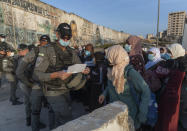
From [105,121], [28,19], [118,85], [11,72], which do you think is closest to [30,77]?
[118,85]

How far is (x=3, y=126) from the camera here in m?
2.81

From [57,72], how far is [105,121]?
90cm

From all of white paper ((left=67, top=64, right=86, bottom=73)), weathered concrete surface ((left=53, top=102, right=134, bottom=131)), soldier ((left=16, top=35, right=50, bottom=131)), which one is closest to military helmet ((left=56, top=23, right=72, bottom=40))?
white paper ((left=67, top=64, right=86, bottom=73))

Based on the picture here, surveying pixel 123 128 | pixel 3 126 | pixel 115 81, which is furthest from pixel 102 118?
pixel 3 126

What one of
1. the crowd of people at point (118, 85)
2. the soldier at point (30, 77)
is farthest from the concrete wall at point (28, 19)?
the crowd of people at point (118, 85)

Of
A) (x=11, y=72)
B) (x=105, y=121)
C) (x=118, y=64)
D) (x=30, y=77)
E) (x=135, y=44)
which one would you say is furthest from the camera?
(x=11, y=72)

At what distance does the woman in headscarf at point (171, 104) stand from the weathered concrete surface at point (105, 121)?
688 millimetres

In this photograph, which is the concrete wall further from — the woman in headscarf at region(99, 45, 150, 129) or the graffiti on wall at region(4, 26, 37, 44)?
the woman in headscarf at region(99, 45, 150, 129)

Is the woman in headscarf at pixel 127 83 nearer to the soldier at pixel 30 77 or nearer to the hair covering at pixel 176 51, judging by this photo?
the soldier at pixel 30 77

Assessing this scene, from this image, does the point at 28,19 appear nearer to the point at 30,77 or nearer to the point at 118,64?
the point at 30,77

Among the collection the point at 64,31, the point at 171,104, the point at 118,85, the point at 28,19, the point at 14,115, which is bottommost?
the point at 14,115

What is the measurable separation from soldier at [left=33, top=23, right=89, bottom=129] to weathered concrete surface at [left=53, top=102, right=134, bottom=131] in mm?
718

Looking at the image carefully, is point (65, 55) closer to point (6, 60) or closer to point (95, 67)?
point (95, 67)

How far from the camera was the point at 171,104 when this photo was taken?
5.40 feet
